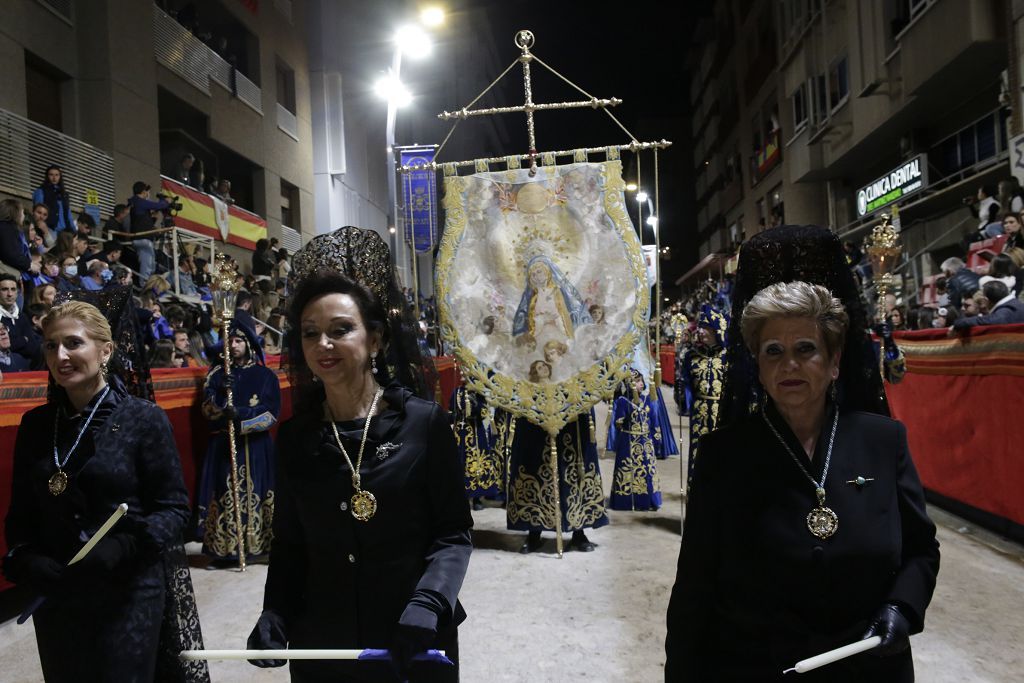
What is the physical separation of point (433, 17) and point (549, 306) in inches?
204

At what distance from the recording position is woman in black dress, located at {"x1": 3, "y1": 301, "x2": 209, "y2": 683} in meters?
2.36

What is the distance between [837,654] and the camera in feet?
5.20

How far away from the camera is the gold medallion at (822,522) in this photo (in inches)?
69.7

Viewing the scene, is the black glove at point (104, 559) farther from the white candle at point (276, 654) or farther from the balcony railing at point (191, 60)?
the balcony railing at point (191, 60)

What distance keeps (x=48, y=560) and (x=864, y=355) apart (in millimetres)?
2603

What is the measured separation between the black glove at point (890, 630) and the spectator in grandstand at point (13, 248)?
811 centimetres

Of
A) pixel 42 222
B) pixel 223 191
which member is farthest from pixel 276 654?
pixel 223 191

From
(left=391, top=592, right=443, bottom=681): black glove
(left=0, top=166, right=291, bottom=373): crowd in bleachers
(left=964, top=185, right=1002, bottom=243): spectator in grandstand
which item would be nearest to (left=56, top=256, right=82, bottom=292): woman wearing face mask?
(left=0, top=166, right=291, bottom=373): crowd in bleachers

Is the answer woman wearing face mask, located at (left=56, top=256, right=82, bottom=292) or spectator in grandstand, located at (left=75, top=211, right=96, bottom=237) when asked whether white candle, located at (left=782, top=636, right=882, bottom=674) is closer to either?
woman wearing face mask, located at (left=56, top=256, right=82, bottom=292)

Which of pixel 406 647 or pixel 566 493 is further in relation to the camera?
pixel 566 493

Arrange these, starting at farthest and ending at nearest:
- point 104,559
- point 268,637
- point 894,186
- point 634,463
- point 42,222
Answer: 1. point 894,186
2. point 42,222
3. point 634,463
4. point 104,559
5. point 268,637

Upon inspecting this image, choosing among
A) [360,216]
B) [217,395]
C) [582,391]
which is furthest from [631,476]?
[360,216]

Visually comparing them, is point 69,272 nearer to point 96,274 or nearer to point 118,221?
point 96,274

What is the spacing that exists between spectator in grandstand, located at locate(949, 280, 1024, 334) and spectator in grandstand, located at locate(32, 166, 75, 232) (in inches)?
403
